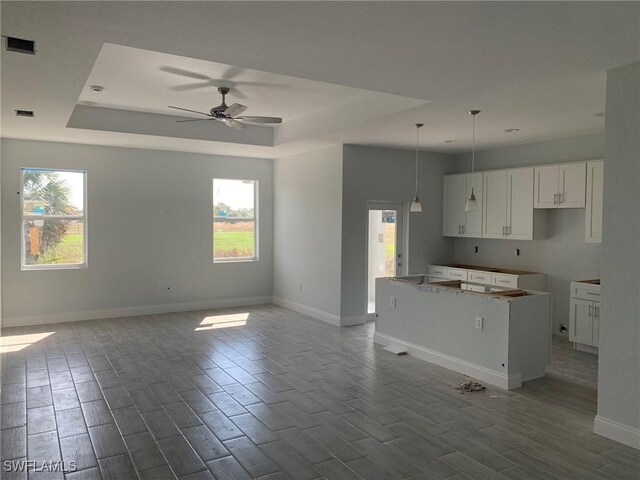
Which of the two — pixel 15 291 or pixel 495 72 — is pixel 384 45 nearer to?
pixel 495 72

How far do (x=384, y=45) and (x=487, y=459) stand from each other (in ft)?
9.16

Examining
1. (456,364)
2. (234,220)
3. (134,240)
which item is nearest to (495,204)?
(456,364)

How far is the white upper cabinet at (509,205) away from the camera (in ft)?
21.7

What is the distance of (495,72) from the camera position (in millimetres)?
3619

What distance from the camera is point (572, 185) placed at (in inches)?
239

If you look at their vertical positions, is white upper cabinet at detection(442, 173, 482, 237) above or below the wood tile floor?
above

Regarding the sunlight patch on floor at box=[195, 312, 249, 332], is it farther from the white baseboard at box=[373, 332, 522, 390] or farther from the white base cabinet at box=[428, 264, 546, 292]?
the white base cabinet at box=[428, 264, 546, 292]

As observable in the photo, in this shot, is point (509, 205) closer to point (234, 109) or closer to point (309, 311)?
point (309, 311)

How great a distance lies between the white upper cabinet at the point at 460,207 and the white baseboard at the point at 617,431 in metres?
4.07

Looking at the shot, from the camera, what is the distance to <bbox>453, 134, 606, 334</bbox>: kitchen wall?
626cm

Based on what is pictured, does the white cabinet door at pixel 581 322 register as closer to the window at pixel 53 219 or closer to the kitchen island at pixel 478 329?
the kitchen island at pixel 478 329

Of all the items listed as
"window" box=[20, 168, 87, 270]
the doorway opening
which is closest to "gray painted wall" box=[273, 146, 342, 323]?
the doorway opening

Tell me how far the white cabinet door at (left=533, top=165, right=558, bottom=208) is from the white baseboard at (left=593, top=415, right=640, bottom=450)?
11.3 ft

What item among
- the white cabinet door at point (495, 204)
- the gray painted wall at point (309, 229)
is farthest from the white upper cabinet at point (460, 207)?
the gray painted wall at point (309, 229)
